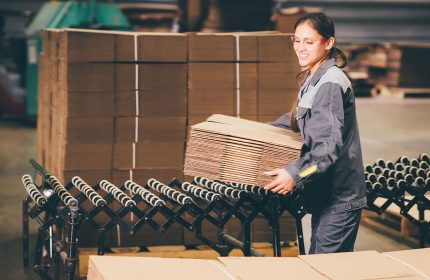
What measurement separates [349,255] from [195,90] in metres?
2.52

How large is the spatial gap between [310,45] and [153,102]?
208 cm

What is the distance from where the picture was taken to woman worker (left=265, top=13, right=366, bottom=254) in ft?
10.7

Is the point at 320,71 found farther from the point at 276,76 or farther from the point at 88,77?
the point at 88,77

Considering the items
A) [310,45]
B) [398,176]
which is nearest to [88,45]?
[310,45]

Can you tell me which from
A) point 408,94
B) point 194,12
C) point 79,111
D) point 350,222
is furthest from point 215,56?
point 408,94

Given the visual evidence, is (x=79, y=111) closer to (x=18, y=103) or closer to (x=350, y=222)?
(x=350, y=222)

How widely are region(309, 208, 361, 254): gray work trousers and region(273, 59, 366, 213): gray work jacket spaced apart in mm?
31

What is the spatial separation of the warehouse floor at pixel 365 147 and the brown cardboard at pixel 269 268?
2764mm

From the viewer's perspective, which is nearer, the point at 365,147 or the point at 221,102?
the point at 221,102

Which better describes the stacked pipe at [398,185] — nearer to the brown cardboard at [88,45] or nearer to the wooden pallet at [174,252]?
the wooden pallet at [174,252]

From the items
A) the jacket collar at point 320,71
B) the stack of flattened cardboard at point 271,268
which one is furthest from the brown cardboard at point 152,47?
the stack of flattened cardboard at point 271,268

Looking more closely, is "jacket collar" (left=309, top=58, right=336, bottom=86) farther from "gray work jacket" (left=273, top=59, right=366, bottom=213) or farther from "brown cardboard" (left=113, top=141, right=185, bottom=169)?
"brown cardboard" (left=113, top=141, right=185, bottom=169)

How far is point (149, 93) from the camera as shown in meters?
5.26

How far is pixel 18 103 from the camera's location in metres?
14.4
